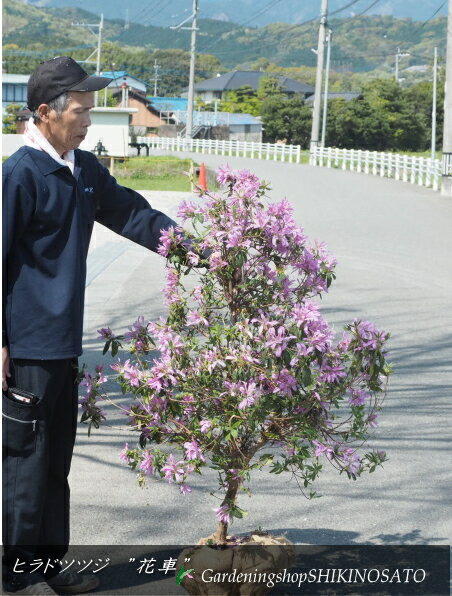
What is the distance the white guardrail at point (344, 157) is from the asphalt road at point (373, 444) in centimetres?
1694

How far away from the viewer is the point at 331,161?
48250 mm

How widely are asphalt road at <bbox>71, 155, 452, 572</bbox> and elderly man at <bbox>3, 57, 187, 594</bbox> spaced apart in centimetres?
87

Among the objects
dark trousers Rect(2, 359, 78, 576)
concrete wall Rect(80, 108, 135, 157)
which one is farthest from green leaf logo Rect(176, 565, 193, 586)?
concrete wall Rect(80, 108, 135, 157)

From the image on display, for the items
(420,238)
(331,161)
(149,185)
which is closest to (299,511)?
(420,238)

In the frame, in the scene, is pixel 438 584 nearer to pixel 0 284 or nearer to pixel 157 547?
pixel 157 547

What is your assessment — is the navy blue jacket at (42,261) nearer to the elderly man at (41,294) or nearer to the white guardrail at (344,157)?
the elderly man at (41,294)

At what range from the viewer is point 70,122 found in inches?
158

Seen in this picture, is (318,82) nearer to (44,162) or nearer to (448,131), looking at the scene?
(448,131)

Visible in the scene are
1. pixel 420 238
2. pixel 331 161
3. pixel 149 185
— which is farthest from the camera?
pixel 331 161

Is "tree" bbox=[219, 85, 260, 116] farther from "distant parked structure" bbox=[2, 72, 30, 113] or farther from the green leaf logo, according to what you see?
the green leaf logo

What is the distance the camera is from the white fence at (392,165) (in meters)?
32.8

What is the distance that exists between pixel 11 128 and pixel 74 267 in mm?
71075

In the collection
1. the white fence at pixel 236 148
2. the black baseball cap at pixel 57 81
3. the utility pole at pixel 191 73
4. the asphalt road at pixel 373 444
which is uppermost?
the utility pole at pixel 191 73

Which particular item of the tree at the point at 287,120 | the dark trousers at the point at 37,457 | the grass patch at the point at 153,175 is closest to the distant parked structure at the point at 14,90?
the tree at the point at 287,120
